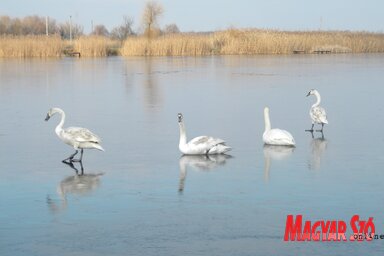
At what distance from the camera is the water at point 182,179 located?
590 cm

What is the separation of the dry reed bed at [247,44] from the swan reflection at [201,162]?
35178 mm

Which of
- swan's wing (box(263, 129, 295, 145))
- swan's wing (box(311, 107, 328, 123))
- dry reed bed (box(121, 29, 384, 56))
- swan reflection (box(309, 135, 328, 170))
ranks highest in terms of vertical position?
dry reed bed (box(121, 29, 384, 56))

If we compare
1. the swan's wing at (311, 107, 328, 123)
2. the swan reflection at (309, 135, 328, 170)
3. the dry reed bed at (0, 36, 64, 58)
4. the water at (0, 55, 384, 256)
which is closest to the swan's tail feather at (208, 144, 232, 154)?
the water at (0, 55, 384, 256)

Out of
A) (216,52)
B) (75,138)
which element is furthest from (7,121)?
(216,52)

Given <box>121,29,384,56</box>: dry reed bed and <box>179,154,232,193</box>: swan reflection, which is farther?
<box>121,29,384,56</box>: dry reed bed

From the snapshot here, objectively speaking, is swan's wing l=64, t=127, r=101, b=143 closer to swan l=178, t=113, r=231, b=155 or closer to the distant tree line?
swan l=178, t=113, r=231, b=155

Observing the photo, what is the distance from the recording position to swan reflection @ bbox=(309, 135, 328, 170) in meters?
9.05

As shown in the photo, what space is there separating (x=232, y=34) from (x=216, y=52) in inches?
76.4

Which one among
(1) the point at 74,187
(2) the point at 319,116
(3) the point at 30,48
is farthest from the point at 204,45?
(1) the point at 74,187

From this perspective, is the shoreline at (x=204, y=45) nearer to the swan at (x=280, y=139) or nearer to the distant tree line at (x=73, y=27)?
the distant tree line at (x=73, y=27)

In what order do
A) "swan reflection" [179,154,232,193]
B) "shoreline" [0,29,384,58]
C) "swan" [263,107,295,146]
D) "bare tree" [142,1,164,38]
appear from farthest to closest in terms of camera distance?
"bare tree" [142,1,164,38] → "shoreline" [0,29,384,58] → "swan" [263,107,295,146] → "swan reflection" [179,154,232,193]

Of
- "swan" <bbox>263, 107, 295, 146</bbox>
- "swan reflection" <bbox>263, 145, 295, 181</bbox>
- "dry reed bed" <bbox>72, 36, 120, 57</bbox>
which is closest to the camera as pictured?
"swan reflection" <bbox>263, 145, 295, 181</bbox>

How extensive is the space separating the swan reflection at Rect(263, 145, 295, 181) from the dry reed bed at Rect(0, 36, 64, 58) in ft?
110

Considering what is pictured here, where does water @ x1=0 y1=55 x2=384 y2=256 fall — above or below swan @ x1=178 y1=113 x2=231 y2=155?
below
